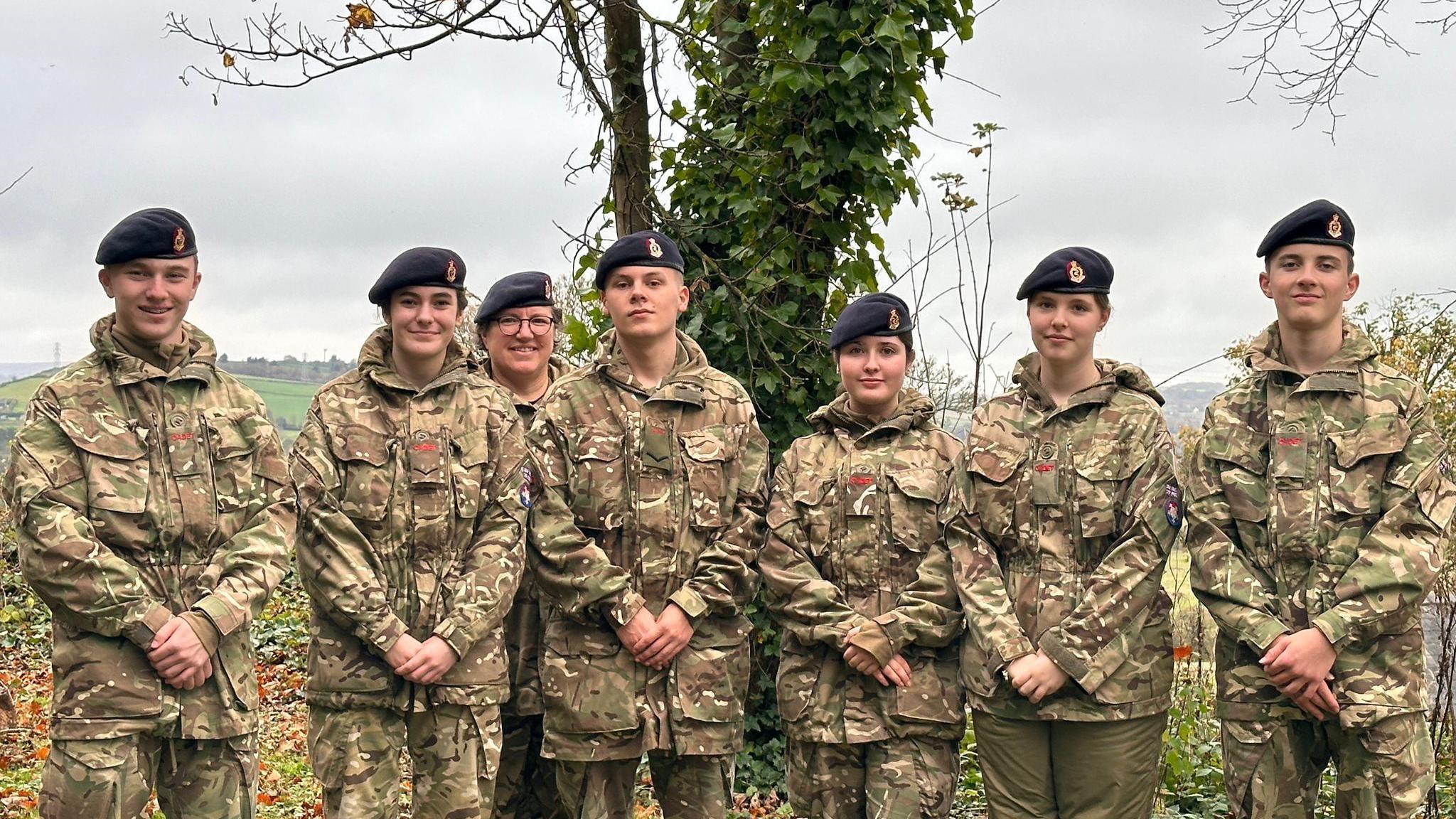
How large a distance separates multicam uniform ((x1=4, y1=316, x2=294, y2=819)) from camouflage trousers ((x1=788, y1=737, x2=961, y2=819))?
6.00ft

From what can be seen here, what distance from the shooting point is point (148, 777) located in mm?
3947

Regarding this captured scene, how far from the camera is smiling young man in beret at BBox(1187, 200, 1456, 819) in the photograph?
151 inches

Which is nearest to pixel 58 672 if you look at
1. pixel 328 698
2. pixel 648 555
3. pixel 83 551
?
pixel 83 551

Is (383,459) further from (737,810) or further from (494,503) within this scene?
(737,810)

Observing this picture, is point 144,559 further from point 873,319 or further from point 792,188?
point 792,188

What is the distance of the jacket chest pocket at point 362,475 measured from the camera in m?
4.25

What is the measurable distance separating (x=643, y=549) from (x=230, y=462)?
136 cm

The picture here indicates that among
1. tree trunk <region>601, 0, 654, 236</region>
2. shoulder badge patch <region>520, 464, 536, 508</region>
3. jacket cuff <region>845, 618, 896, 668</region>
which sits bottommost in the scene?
jacket cuff <region>845, 618, 896, 668</region>

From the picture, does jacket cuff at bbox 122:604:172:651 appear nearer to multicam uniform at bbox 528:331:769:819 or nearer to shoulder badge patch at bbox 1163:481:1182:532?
multicam uniform at bbox 528:331:769:819

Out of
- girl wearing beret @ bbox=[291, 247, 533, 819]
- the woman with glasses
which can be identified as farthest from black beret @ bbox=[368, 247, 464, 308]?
the woman with glasses

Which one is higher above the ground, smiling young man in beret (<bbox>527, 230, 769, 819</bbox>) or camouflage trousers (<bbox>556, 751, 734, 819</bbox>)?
smiling young man in beret (<bbox>527, 230, 769, 819</bbox>)

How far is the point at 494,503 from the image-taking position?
4398mm

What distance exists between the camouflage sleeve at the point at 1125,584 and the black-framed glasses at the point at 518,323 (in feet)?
7.94

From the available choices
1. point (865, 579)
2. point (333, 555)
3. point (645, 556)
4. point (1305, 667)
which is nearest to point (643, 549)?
point (645, 556)
